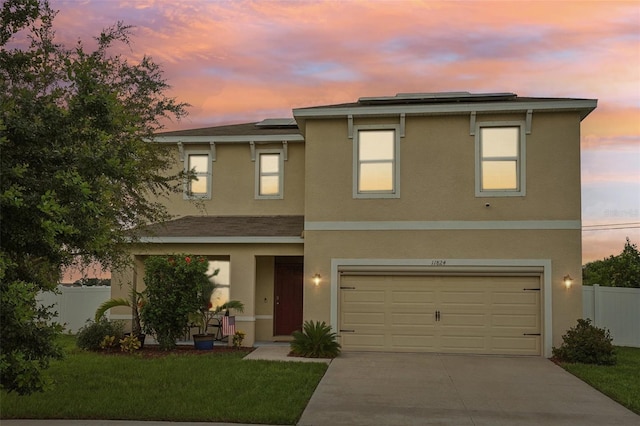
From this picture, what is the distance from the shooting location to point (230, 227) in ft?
61.3

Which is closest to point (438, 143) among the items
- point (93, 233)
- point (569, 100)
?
point (569, 100)

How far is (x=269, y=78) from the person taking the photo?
1975cm

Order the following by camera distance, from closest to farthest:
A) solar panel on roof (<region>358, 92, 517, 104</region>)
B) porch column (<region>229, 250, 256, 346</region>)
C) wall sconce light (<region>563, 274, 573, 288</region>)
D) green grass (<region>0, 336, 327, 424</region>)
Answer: green grass (<region>0, 336, 327, 424</region>) < wall sconce light (<region>563, 274, 573, 288</region>) < solar panel on roof (<region>358, 92, 517, 104</region>) < porch column (<region>229, 250, 256, 346</region>)

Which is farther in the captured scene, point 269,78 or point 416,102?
point 269,78

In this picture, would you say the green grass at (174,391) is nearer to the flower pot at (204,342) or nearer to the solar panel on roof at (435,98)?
the flower pot at (204,342)

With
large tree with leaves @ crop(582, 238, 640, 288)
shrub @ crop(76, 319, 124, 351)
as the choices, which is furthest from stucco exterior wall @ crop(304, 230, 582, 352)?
large tree with leaves @ crop(582, 238, 640, 288)

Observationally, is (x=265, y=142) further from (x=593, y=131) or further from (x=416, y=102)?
(x=593, y=131)

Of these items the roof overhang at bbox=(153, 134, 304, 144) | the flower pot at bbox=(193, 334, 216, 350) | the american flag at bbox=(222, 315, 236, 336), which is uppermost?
the roof overhang at bbox=(153, 134, 304, 144)

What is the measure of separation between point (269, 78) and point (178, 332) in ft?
25.6

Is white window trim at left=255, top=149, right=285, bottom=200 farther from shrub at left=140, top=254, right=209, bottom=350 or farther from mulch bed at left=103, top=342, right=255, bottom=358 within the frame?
mulch bed at left=103, top=342, right=255, bottom=358

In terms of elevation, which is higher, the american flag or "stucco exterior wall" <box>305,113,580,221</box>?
"stucco exterior wall" <box>305,113,580,221</box>

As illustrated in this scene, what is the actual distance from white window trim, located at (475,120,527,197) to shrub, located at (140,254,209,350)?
7.23 meters

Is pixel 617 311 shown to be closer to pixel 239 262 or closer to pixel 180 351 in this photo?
pixel 239 262

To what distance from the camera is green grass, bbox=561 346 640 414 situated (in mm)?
11422
